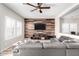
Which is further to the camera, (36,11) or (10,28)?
(36,11)

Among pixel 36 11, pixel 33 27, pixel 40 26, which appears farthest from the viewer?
pixel 33 27

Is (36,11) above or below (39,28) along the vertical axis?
above

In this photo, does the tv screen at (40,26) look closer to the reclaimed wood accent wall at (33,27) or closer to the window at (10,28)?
the reclaimed wood accent wall at (33,27)

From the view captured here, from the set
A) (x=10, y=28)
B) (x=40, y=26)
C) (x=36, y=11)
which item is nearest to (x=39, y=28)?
(x=40, y=26)

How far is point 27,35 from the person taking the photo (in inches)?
514

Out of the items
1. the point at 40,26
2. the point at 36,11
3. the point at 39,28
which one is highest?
the point at 36,11

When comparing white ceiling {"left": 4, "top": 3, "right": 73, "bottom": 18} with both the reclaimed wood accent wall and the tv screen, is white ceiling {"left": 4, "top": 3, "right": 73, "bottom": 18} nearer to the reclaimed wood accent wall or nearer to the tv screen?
the reclaimed wood accent wall

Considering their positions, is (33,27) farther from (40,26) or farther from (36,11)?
(36,11)

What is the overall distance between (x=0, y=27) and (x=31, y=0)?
440cm

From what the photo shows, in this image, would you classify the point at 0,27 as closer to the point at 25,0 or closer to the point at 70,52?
the point at 70,52

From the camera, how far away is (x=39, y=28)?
42.2ft

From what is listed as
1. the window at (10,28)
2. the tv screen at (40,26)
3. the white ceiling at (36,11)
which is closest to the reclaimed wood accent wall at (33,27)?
the tv screen at (40,26)

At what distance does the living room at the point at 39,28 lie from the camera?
376cm

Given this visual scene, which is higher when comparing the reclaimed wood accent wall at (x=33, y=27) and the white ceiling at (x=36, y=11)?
the white ceiling at (x=36, y=11)
